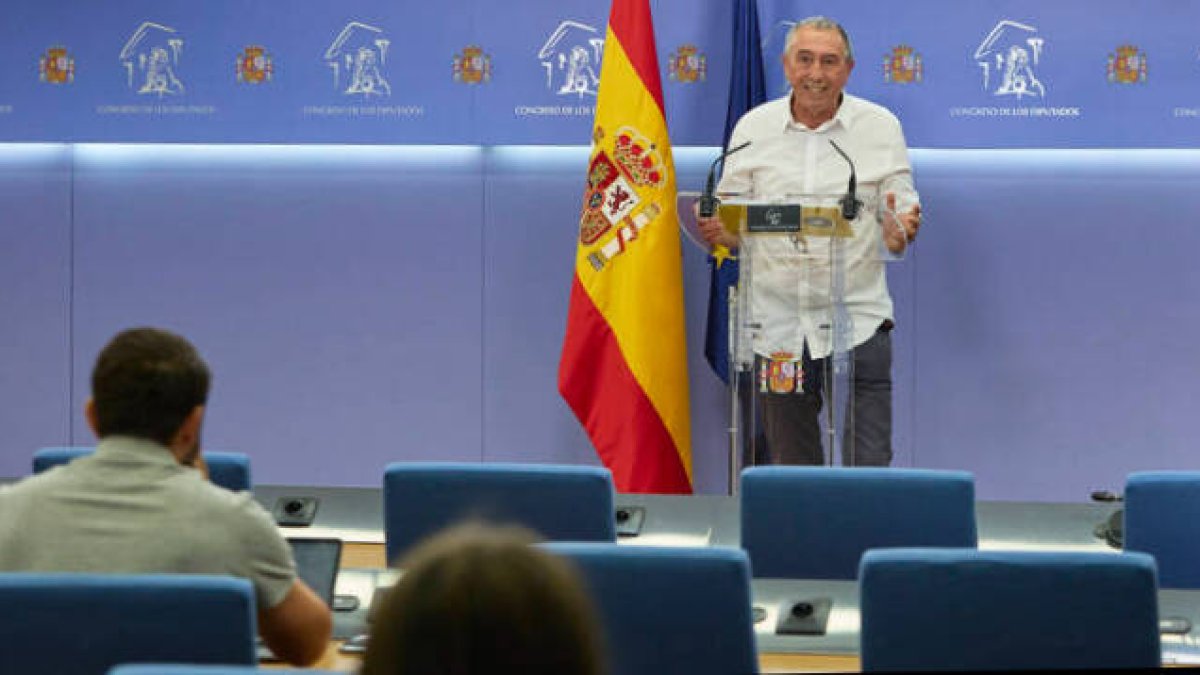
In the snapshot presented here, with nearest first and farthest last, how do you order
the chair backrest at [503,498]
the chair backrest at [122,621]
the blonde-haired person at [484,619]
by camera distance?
the blonde-haired person at [484,619]
the chair backrest at [122,621]
the chair backrest at [503,498]

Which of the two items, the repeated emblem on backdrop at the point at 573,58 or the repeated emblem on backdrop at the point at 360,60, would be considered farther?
the repeated emblem on backdrop at the point at 360,60

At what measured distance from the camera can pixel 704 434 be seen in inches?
325

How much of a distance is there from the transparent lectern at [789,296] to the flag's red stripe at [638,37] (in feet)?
4.89

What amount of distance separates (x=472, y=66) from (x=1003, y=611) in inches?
216

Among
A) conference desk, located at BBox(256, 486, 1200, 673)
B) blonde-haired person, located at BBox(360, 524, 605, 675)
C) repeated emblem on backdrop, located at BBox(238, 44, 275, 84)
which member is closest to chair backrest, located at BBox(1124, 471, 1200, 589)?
conference desk, located at BBox(256, 486, 1200, 673)

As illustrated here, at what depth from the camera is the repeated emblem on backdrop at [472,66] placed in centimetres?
820

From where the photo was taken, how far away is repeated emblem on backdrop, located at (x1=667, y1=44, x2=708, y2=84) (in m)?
→ 8.11

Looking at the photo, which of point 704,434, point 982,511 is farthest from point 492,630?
point 704,434

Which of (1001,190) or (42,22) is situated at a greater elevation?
(42,22)

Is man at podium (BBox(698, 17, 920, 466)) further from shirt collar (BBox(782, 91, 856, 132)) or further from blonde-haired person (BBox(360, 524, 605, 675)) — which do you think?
blonde-haired person (BBox(360, 524, 605, 675))

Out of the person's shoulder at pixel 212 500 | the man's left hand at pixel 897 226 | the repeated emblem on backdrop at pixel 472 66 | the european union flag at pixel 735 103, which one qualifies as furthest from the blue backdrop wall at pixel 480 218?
the person's shoulder at pixel 212 500

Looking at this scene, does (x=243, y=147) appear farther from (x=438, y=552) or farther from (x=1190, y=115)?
(x=438, y=552)

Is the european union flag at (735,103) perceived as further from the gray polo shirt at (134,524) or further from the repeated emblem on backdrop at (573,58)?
the gray polo shirt at (134,524)

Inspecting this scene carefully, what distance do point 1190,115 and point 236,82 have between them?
13.6ft
